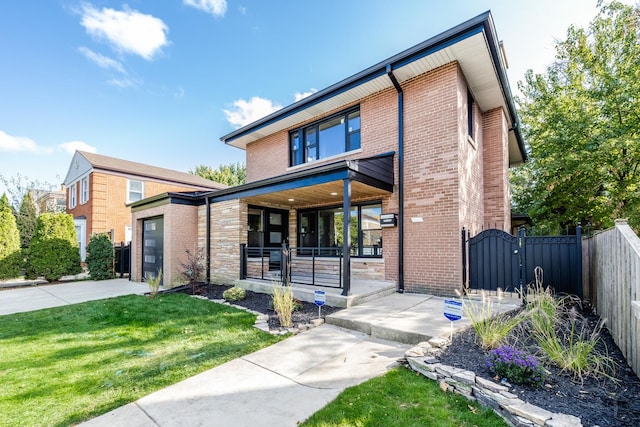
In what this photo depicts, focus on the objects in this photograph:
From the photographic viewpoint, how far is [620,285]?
3727mm

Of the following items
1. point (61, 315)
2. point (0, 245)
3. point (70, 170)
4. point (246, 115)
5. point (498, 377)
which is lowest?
point (61, 315)

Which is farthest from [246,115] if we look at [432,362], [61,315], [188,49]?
[432,362]

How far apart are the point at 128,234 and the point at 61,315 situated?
1275cm

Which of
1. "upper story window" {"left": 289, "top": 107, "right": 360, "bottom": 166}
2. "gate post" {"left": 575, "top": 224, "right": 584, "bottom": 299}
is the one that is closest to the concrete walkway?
"gate post" {"left": 575, "top": 224, "right": 584, "bottom": 299}

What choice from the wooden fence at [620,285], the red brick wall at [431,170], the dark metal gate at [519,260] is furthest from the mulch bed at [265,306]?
the wooden fence at [620,285]

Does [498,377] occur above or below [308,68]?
below

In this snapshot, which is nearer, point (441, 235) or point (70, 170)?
point (441, 235)

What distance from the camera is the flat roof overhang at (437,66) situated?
258 inches

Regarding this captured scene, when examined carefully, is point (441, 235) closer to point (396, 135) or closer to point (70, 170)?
point (396, 135)

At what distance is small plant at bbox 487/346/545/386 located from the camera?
287cm

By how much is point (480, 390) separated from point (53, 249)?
55.8ft

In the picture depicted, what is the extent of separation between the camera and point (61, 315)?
6.72 meters

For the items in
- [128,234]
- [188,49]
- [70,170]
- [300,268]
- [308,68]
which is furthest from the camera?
[70,170]

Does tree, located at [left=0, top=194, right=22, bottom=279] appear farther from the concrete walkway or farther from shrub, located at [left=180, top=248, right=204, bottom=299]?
the concrete walkway
